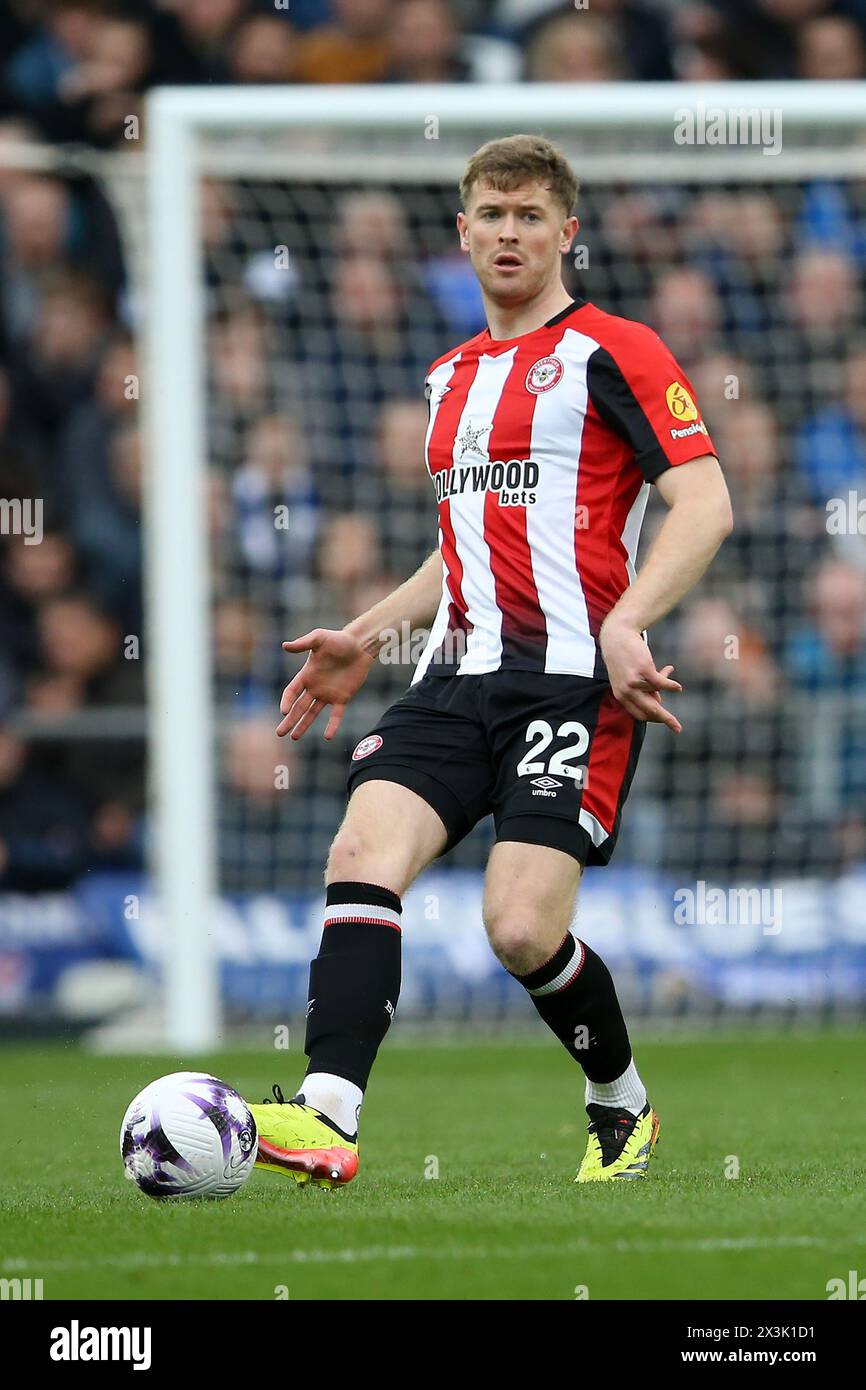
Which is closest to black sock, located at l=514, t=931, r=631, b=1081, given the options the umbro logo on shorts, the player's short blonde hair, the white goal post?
the umbro logo on shorts

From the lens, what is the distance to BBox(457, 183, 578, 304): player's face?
209 inches

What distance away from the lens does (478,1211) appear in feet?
15.0

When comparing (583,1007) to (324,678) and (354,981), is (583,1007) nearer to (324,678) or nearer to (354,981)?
(354,981)

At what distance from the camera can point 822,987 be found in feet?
34.0

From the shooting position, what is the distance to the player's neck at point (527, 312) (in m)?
5.46

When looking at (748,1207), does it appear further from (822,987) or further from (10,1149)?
(822,987)

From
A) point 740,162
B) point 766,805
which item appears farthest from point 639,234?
point 766,805

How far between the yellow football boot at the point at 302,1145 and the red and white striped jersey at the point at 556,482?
115cm

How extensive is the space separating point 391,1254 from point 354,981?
1066 mm

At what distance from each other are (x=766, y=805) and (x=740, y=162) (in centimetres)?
302

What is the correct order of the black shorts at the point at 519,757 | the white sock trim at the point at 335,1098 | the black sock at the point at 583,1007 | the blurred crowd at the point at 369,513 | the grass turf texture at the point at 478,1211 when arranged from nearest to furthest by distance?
the grass turf texture at the point at 478,1211 < the white sock trim at the point at 335,1098 < the black shorts at the point at 519,757 < the black sock at the point at 583,1007 < the blurred crowd at the point at 369,513

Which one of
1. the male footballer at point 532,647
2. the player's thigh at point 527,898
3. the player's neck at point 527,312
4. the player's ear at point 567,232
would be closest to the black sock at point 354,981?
the male footballer at point 532,647

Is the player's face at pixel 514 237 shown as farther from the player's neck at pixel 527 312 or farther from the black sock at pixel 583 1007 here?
the black sock at pixel 583 1007
